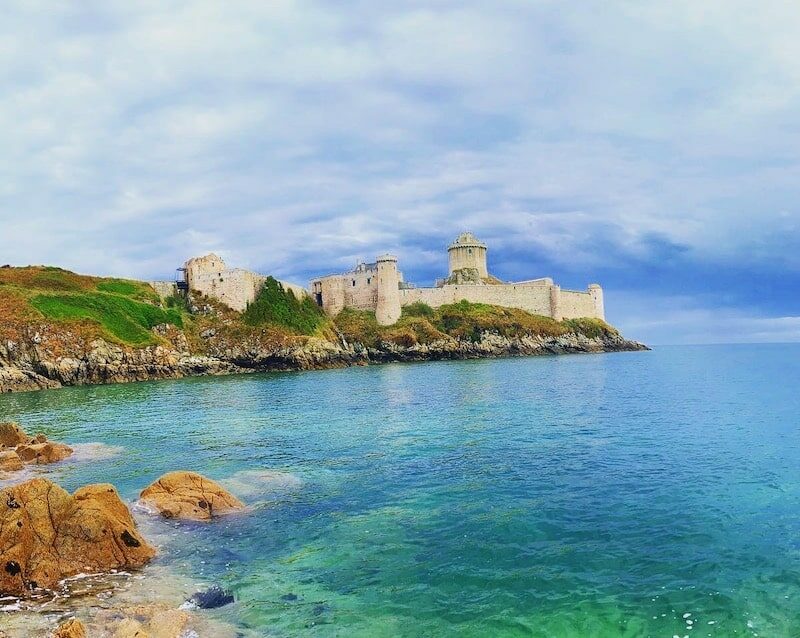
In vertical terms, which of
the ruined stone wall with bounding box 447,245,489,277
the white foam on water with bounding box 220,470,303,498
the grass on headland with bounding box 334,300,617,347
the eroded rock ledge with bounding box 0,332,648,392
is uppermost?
the ruined stone wall with bounding box 447,245,489,277

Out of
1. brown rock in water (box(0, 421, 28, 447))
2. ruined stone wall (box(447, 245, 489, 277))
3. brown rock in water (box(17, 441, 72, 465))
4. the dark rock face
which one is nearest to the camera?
the dark rock face

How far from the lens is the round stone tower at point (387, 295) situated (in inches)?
4879

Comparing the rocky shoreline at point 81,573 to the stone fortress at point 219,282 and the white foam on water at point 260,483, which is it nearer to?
the white foam on water at point 260,483

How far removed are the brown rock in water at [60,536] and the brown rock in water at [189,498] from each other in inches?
107

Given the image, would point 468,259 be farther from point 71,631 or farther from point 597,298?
point 71,631

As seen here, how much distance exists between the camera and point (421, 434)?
3123 cm

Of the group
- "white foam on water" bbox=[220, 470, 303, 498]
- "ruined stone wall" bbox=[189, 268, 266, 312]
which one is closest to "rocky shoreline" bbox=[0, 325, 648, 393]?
"ruined stone wall" bbox=[189, 268, 266, 312]

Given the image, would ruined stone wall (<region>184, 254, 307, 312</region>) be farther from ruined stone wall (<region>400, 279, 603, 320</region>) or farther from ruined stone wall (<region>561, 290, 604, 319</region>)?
ruined stone wall (<region>561, 290, 604, 319</region>)

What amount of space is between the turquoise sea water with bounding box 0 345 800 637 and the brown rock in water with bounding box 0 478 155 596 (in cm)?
124

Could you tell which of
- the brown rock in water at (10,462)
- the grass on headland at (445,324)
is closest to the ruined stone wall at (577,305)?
the grass on headland at (445,324)

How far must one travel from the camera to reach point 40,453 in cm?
2584

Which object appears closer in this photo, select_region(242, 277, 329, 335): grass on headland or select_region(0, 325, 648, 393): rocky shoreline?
select_region(0, 325, 648, 393): rocky shoreline

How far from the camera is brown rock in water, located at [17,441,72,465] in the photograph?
25.6 m

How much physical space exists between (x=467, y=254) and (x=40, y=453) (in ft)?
429
